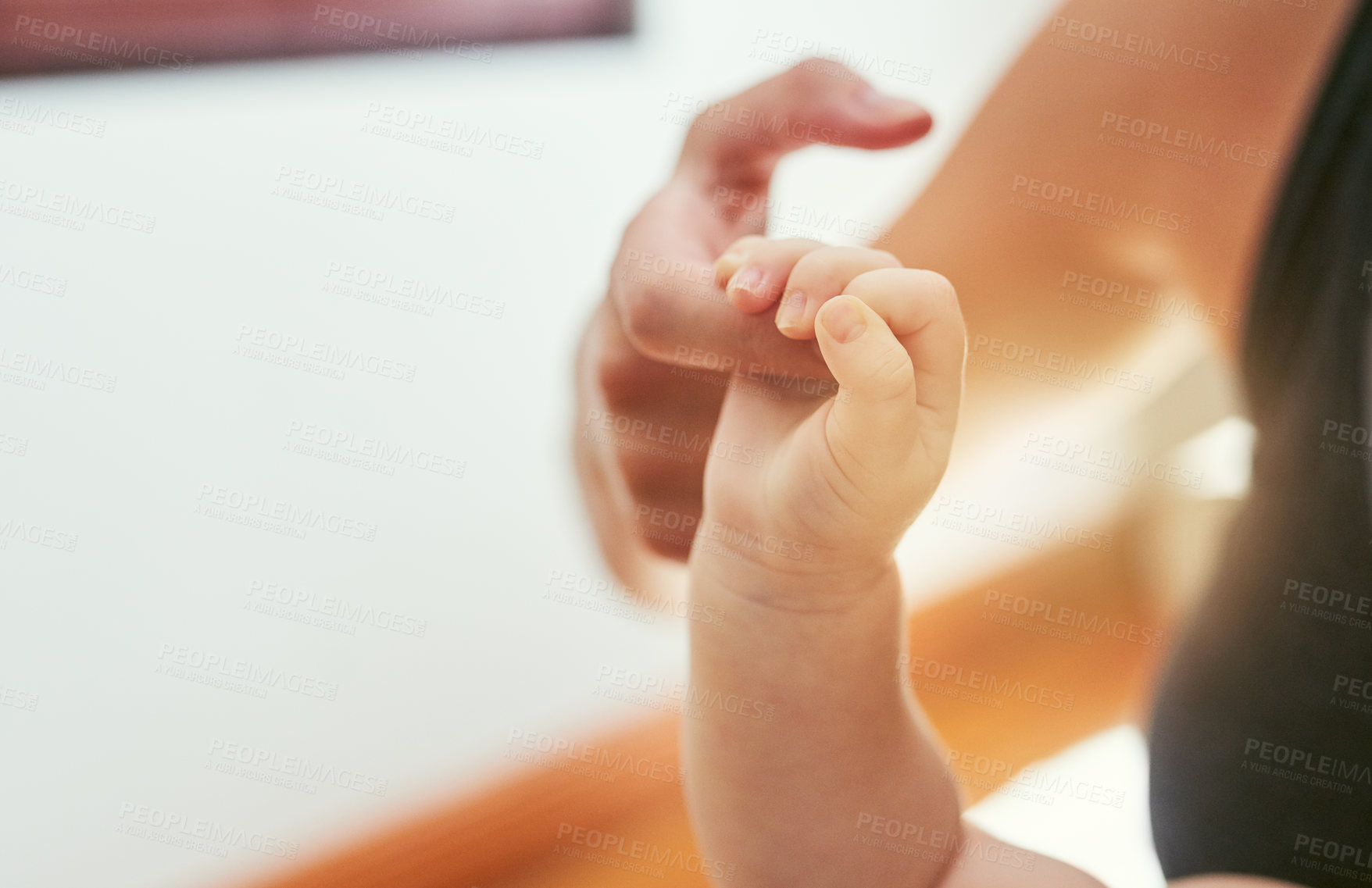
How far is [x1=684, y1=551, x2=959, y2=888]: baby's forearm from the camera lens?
395 millimetres

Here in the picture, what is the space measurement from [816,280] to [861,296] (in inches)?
0.8

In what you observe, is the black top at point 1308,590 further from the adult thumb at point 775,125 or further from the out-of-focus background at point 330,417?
the adult thumb at point 775,125

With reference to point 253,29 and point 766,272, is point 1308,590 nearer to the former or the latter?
point 766,272

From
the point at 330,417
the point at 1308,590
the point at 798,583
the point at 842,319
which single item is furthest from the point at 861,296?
the point at 330,417

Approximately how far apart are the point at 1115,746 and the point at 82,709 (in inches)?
31.6

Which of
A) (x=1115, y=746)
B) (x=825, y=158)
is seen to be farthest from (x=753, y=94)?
(x=1115, y=746)

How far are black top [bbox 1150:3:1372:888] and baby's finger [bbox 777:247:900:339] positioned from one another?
1.01ft

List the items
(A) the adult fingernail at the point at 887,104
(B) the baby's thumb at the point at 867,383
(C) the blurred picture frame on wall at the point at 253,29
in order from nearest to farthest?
(B) the baby's thumb at the point at 867,383 < (A) the adult fingernail at the point at 887,104 < (C) the blurred picture frame on wall at the point at 253,29

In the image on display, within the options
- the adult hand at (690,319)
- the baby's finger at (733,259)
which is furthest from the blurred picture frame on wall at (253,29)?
the baby's finger at (733,259)

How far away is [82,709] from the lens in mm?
585

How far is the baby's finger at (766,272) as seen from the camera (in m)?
0.34

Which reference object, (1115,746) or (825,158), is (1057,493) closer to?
(1115,746)

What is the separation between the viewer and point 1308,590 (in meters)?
0.45

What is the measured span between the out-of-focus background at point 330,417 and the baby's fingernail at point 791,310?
11.5 inches
